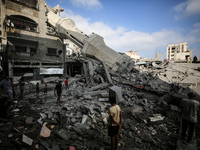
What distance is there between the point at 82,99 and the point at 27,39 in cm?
1370

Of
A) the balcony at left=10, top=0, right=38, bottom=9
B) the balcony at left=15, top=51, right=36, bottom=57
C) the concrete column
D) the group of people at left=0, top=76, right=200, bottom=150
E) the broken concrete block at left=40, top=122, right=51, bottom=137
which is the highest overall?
the balcony at left=10, top=0, right=38, bottom=9

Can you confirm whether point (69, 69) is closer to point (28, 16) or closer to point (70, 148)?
point (28, 16)

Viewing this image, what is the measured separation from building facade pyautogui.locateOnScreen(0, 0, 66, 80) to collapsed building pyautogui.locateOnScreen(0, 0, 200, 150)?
10cm

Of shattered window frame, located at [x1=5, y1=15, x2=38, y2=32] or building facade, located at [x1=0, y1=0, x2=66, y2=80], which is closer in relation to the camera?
building facade, located at [x1=0, y1=0, x2=66, y2=80]

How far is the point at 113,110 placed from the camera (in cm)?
255

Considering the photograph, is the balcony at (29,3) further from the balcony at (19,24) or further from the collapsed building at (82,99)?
the balcony at (19,24)

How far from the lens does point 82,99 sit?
6.71m

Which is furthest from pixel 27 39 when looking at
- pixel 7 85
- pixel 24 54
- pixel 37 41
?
pixel 7 85

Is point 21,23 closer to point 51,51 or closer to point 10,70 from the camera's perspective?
point 51,51

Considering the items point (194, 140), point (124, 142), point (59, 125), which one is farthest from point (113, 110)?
point (194, 140)

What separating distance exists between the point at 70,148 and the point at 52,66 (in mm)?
15859

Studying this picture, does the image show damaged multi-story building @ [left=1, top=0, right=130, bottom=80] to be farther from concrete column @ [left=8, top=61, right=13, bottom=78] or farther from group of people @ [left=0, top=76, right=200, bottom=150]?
group of people @ [left=0, top=76, right=200, bottom=150]

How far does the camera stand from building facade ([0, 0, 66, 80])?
12.5m

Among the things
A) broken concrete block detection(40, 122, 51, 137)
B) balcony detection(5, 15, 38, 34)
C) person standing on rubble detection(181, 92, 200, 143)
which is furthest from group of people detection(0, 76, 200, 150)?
balcony detection(5, 15, 38, 34)
